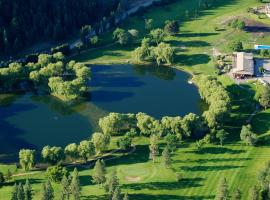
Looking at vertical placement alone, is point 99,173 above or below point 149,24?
below

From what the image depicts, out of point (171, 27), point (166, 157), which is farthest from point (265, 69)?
point (166, 157)

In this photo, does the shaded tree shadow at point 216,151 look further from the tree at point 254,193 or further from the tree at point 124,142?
the tree at point 254,193

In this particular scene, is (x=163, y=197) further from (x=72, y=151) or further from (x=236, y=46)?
(x=236, y=46)

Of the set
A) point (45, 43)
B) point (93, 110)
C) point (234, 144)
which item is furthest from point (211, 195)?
point (45, 43)

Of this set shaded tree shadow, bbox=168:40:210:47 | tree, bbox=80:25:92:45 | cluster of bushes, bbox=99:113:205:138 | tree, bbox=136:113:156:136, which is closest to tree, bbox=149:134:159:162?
cluster of bushes, bbox=99:113:205:138

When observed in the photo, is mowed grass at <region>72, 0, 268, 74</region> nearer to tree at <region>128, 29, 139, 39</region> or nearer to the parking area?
tree at <region>128, 29, 139, 39</region>

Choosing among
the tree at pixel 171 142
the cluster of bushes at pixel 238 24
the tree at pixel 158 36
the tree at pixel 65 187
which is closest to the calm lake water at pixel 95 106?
the tree at pixel 158 36

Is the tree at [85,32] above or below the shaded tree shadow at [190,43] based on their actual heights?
above
